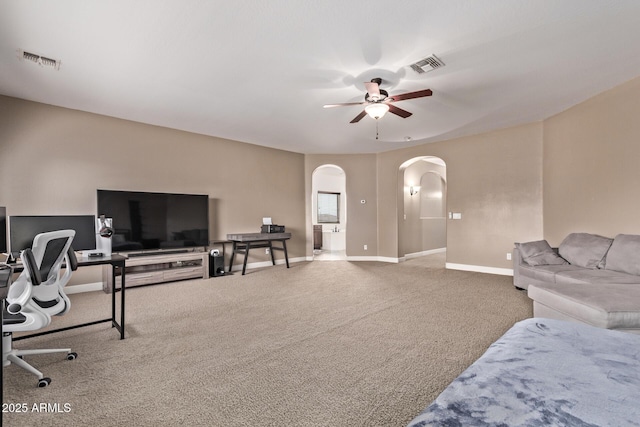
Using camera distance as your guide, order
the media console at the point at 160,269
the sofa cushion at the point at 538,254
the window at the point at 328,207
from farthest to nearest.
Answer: the window at the point at 328,207, the media console at the point at 160,269, the sofa cushion at the point at 538,254

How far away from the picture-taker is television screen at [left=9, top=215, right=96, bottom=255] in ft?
10.8

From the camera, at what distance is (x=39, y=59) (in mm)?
2998

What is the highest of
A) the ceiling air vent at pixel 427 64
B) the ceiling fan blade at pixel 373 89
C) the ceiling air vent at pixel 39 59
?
the ceiling air vent at pixel 427 64

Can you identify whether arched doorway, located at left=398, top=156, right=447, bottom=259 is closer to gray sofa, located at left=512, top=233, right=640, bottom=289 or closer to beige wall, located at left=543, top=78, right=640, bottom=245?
beige wall, located at left=543, top=78, right=640, bottom=245

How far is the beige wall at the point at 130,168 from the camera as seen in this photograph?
4.02 metres

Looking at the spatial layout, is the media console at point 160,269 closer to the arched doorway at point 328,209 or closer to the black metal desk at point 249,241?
the black metal desk at point 249,241

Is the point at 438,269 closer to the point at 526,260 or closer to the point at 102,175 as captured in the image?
the point at 526,260

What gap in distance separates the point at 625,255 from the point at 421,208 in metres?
5.15

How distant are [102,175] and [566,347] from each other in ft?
18.5

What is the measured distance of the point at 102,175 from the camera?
15.2 feet

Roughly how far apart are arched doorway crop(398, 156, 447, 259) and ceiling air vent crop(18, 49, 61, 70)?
6.11 metres

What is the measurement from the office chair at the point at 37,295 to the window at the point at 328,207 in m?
8.51

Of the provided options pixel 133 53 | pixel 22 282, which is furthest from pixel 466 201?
pixel 22 282

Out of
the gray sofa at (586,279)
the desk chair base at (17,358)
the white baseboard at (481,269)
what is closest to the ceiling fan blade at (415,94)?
the gray sofa at (586,279)
